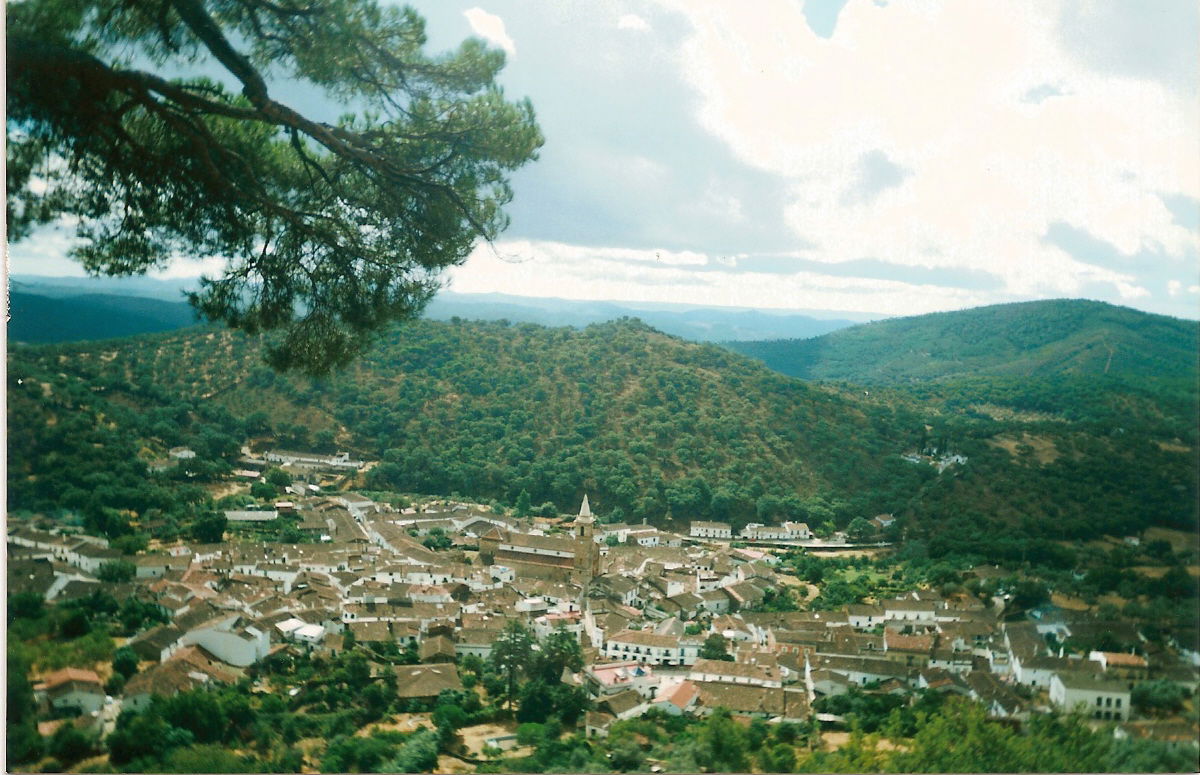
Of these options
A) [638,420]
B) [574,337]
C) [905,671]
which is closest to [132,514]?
[905,671]

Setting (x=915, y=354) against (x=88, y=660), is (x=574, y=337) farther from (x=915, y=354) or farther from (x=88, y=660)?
(x=88, y=660)

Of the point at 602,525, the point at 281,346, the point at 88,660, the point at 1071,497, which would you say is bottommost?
the point at 602,525

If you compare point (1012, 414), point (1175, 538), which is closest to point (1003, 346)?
point (1012, 414)

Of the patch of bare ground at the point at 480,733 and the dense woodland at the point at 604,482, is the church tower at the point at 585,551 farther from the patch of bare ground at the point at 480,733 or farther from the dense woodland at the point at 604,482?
the patch of bare ground at the point at 480,733

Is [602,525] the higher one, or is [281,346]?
[281,346]

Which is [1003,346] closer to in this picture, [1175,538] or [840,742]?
[1175,538]

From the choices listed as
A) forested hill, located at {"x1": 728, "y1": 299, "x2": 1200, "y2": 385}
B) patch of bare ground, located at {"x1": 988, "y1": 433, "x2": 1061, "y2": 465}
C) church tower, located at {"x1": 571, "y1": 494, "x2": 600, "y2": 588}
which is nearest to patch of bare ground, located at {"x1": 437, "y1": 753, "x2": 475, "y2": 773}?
forested hill, located at {"x1": 728, "y1": 299, "x2": 1200, "y2": 385}

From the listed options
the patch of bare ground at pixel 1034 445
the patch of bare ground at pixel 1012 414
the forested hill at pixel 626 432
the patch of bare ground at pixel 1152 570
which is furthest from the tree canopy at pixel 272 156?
the patch of bare ground at pixel 1012 414
